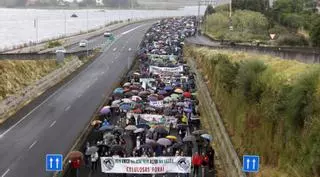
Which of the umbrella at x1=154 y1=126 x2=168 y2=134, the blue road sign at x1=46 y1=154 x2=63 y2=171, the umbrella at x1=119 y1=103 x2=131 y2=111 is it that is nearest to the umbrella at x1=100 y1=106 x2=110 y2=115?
the umbrella at x1=119 y1=103 x2=131 y2=111

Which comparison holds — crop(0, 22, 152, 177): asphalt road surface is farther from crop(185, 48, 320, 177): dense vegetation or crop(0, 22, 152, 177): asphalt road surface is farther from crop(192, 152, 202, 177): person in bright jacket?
crop(185, 48, 320, 177): dense vegetation

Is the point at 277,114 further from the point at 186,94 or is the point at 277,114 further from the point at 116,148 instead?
the point at 186,94

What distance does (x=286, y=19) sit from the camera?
9856 centimetres

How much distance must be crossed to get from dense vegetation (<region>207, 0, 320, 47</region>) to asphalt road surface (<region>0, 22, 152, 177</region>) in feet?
76.0

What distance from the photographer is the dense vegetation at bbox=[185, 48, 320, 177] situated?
58.5ft

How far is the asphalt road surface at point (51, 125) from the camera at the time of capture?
2725 cm

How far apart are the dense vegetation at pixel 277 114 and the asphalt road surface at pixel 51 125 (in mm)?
9536

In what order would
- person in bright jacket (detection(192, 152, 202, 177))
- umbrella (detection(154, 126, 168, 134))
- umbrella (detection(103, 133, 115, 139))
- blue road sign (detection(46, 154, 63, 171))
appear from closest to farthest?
1. blue road sign (detection(46, 154, 63, 171))
2. person in bright jacket (detection(192, 152, 202, 177))
3. umbrella (detection(103, 133, 115, 139))
4. umbrella (detection(154, 126, 168, 134))

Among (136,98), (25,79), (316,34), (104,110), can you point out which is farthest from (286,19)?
(104,110)

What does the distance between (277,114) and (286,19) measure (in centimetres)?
8049

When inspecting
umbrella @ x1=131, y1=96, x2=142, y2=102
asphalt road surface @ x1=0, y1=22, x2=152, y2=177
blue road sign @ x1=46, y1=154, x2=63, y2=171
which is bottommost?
asphalt road surface @ x1=0, y1=22, x2=152, y2=177

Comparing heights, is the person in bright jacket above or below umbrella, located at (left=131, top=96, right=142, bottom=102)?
below

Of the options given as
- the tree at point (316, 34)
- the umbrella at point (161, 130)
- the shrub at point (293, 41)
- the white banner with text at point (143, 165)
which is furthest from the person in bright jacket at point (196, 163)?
the shrub at point (293, 41)

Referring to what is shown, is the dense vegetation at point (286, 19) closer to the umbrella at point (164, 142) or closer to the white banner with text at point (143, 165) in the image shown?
the umbrella at point (164, 142)
